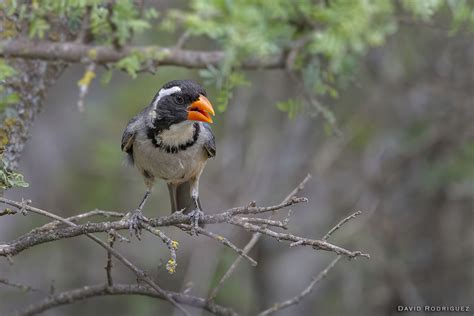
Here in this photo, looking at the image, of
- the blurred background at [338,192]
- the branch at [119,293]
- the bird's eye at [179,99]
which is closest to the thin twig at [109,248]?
the branch at [119,293]

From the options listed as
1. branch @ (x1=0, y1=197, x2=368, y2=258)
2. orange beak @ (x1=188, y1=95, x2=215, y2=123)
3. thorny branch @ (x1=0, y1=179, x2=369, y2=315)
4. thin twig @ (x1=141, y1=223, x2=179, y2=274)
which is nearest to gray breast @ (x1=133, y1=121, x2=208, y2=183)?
orange beak @ (x1=188, y1=95, x2=215, y2=123)

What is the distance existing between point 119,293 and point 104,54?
1774 millimetres

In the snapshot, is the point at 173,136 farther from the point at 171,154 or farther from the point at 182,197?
the point at 182,197

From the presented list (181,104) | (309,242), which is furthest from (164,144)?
(309,242)

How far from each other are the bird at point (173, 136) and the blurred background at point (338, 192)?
190cm

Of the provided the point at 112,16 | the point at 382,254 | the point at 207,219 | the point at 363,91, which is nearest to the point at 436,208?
the point at 382,254

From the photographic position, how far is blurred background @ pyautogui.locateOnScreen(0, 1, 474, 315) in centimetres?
700

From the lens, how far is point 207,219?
3.21 metres

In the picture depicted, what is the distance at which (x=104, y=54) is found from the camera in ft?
15.5

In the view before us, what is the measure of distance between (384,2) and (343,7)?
332mm

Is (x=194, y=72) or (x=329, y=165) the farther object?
(x=194, y=72)

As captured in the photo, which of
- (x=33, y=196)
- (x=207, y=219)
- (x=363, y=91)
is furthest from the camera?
(x=33, y=196)

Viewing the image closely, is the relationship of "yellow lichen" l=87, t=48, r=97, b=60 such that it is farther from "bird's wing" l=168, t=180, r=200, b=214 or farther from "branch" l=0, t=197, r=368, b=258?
"branch" l=0, t=197, r=368, b=258

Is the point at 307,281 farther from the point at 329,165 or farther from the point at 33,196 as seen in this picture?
the point at 33,196
